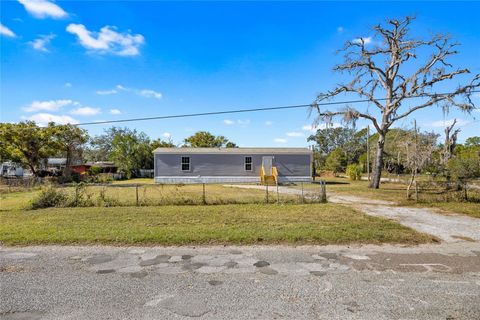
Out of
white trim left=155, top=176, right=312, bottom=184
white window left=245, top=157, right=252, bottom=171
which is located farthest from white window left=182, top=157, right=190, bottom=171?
white window left=245, top=157, right=252, bottom=171

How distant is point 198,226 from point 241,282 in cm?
334

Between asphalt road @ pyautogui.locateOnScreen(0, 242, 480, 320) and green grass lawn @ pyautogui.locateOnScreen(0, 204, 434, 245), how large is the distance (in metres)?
0.48

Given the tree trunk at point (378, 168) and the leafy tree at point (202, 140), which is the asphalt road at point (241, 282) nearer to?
the tree trunk at point (378, 168)

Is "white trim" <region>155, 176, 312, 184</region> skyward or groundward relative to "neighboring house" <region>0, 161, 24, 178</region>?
groundward

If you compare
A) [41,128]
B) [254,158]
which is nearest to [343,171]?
[254,158]

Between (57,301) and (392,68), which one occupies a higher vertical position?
(392,68)

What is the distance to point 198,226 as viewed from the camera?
707 centimetres

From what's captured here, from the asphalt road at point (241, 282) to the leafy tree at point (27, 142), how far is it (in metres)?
22.7

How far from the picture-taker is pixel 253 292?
3570mm

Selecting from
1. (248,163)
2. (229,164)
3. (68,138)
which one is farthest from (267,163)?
(68,138)

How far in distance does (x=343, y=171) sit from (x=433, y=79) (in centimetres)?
2356

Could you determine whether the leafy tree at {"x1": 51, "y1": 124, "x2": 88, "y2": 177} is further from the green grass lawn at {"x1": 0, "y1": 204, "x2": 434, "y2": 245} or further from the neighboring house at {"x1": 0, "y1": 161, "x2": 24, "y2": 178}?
the green grass lawn at {"x1": 0, "y1": 204, "x2": 434, "y2": 245}

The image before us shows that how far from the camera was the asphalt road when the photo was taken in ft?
10.2

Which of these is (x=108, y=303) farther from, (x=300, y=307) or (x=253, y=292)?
(x=300, y=307)
